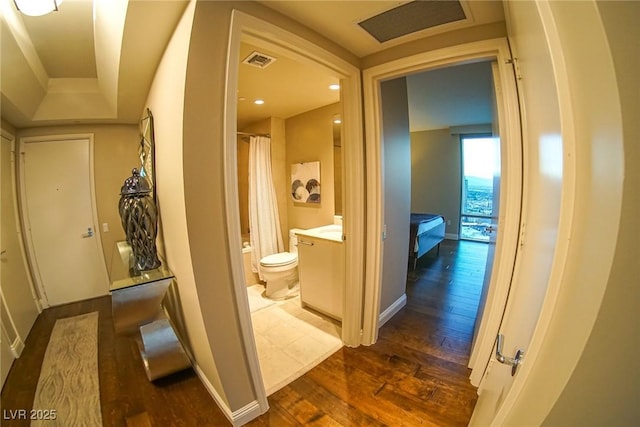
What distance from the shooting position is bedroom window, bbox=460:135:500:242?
516 centimetres

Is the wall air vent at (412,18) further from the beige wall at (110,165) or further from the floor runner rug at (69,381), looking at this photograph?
the beige wall at (110,165)

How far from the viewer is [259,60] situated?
1844 mm

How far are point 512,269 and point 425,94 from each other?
276cm

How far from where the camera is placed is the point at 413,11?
1.25 meters

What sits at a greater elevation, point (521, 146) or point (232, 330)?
point (521, 146)

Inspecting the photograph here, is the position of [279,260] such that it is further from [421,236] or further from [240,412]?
[421,236]

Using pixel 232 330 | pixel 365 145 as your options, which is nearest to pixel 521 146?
pixel 365 145

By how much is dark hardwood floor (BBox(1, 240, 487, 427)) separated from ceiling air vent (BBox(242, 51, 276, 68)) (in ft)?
7.84

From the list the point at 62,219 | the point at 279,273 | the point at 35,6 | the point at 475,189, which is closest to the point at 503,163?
the point at 279,273

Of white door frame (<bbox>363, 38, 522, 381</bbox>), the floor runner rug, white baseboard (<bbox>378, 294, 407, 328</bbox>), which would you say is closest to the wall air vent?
white door frame (<bbox>363, 38, 522, 381</bbox>)

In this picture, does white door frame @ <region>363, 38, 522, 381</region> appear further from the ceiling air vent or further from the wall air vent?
the ceiling air vent

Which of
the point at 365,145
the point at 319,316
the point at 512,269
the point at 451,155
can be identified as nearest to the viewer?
the point at 512,269

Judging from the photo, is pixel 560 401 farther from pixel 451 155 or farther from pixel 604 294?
pixel 451 155

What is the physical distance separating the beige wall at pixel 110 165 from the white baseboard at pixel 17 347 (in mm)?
1051
